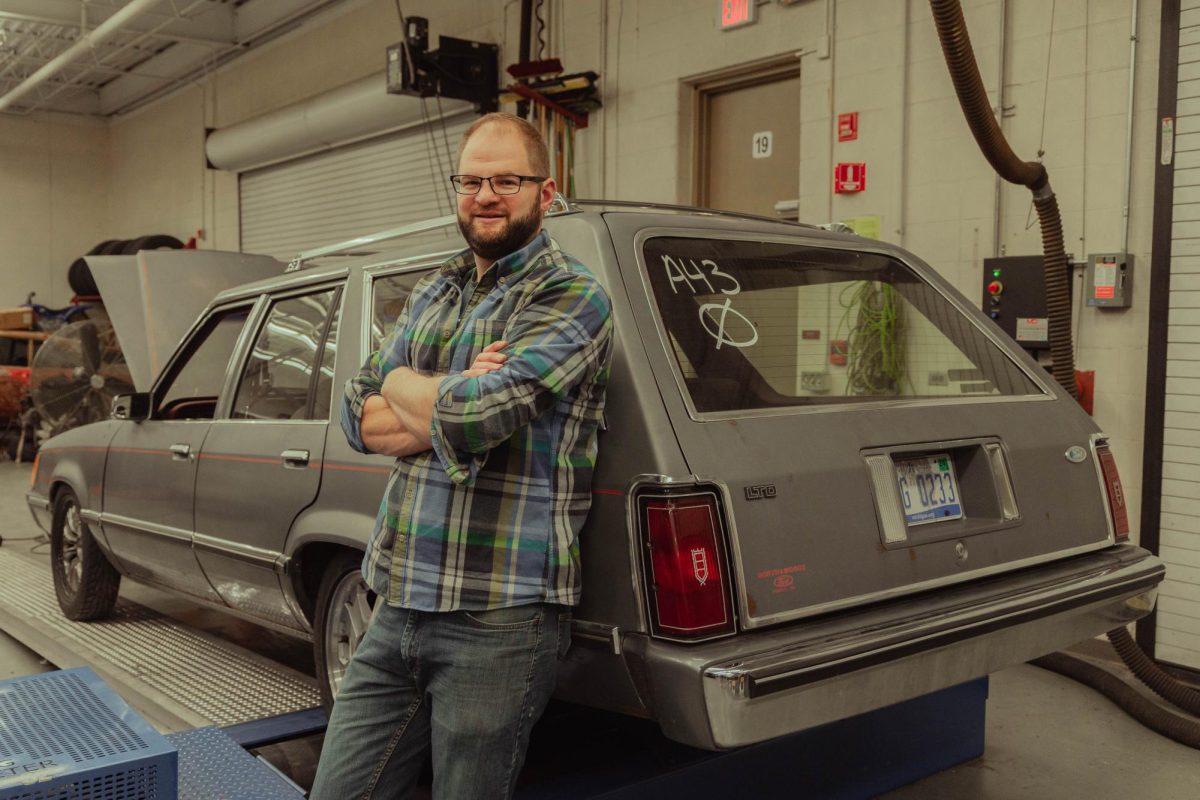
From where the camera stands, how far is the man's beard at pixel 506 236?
204 cm

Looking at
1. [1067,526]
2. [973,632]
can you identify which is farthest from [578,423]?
[1067,526]

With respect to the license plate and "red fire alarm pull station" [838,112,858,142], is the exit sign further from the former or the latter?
the license plate

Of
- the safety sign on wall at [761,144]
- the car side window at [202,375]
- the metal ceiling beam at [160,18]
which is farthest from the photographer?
the metal ceiling beam at [160,18]

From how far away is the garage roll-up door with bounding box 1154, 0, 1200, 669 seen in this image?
15.0 feet

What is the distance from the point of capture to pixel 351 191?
11.2 metres

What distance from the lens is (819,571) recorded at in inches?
91.0

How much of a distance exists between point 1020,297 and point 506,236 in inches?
151

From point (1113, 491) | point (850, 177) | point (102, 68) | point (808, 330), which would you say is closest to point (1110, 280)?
point (850, 177)

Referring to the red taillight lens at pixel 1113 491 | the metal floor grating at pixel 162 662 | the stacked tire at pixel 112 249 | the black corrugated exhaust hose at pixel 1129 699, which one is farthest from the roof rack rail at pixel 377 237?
the stacked tire at pixel 112 249

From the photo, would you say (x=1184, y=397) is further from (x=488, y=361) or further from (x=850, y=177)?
(x=488, y=361)

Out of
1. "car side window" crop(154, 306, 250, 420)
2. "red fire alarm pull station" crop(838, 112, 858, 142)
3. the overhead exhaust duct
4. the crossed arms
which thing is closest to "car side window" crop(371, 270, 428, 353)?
the crossed arms

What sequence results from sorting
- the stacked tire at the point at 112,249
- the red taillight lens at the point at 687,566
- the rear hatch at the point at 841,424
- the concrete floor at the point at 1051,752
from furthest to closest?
1. the stacked tire at the point at 112,249
2. the concrete floor at the point at 1051,752
3. the rear hatch at the point at 841,424
4. the red taillight lens at the point at 687,566

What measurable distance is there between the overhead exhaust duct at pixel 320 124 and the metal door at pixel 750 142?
2.72m

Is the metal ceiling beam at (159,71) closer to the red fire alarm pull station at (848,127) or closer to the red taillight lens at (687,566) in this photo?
the red fire alarm pull station at (848,127)
